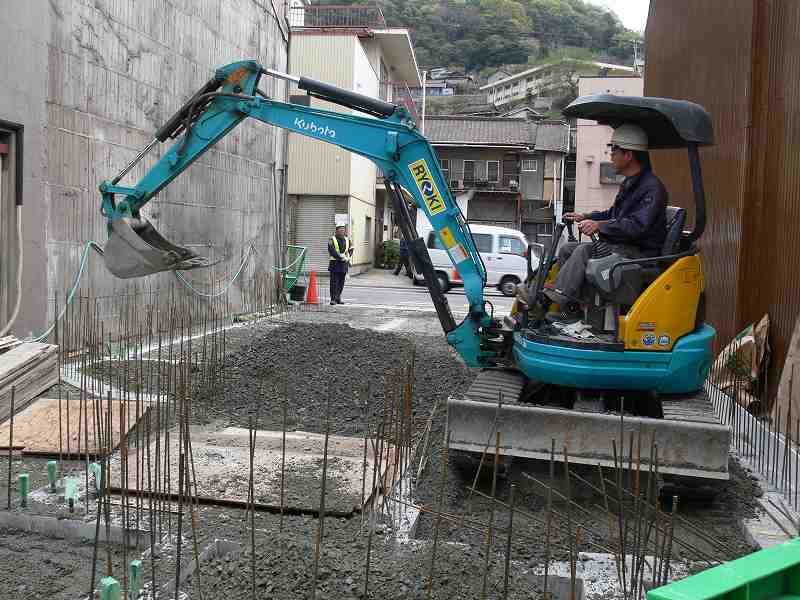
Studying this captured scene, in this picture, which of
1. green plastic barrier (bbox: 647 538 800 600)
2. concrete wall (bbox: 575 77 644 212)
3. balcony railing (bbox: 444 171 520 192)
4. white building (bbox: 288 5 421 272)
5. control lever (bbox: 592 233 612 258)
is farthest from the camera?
balcony railing (bbox: 444 171 520 192)

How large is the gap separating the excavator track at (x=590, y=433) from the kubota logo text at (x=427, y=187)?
2.70 metres

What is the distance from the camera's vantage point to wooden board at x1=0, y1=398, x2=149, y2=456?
578 cm

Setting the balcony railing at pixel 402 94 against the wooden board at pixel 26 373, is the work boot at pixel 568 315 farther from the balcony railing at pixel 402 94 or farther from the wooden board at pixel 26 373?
the balcony railing at pixel 402 94

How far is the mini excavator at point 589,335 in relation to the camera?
5.25m

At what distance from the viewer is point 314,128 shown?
781cm

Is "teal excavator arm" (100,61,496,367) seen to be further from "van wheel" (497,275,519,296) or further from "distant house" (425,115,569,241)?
"distant house" (425,115,569,241)

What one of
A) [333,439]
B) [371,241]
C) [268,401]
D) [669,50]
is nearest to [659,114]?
[333,439]

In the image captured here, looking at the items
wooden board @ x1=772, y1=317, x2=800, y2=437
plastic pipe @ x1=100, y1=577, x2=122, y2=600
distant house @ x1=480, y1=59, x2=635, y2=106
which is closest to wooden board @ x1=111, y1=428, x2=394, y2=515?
plastic pipe @ x1=100, y1=577, x2=122, y2=600

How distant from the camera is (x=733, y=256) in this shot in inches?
364

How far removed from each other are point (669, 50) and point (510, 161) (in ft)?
97.3

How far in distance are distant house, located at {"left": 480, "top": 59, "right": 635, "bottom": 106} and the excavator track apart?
77.6m

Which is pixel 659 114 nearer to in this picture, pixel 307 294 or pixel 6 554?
pixel 6 554

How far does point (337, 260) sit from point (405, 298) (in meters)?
4.32

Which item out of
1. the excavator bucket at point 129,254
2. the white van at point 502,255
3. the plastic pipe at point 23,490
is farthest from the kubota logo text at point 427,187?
the white van at point 502,255
